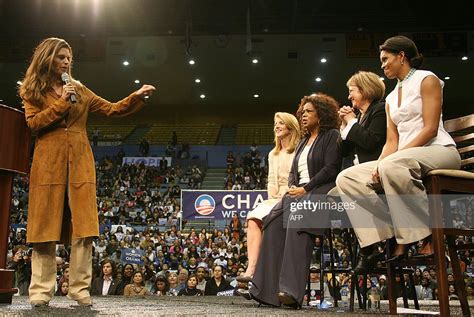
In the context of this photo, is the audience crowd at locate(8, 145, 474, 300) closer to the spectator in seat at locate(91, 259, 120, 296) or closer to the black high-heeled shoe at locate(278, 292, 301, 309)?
the spectator in seat at locate(91, 259, 120, 296)

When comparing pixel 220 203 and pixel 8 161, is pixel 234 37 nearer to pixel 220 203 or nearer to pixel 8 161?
pixel 220 203

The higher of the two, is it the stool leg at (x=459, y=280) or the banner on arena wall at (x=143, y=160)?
the banner on arena wall at (x=143, y=160)

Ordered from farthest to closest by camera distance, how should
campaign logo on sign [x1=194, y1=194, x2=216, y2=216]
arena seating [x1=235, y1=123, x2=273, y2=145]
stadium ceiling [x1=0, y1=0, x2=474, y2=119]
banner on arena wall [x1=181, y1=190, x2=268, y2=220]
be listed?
arena seating [x1=235, y1=123, x2=273, y2=145], stadium ceiling [x1=0, y1=0, x2=474, y2=119], campaign logo on sign [x1=194, y1=194, x2=216, y2=216], banner on arena wall [x1=181, y1=190, x2=268, y2=220]

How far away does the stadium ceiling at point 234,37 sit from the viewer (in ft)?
44.7

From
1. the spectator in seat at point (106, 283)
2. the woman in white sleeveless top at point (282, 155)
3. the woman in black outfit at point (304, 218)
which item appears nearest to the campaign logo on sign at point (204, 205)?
the spectator in seat at point (106, 283)

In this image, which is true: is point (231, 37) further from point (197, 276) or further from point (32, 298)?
point (32, 298)

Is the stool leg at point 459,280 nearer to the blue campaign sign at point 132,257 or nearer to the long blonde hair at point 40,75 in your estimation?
the long blonde hair at point 40,75

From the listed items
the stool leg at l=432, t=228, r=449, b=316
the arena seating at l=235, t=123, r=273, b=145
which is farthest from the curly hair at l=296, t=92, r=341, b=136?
the arena seating at l=235, t=123, r=273, b=145

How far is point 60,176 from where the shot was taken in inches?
106

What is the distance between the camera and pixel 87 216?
2.70 m

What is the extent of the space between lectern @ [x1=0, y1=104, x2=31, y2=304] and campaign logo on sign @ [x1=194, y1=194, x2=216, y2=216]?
192 inches

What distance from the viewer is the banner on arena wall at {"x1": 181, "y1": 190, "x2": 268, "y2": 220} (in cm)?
711

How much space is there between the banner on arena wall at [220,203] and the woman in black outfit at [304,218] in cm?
339

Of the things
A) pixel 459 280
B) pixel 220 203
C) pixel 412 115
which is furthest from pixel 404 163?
pixel 220 203
